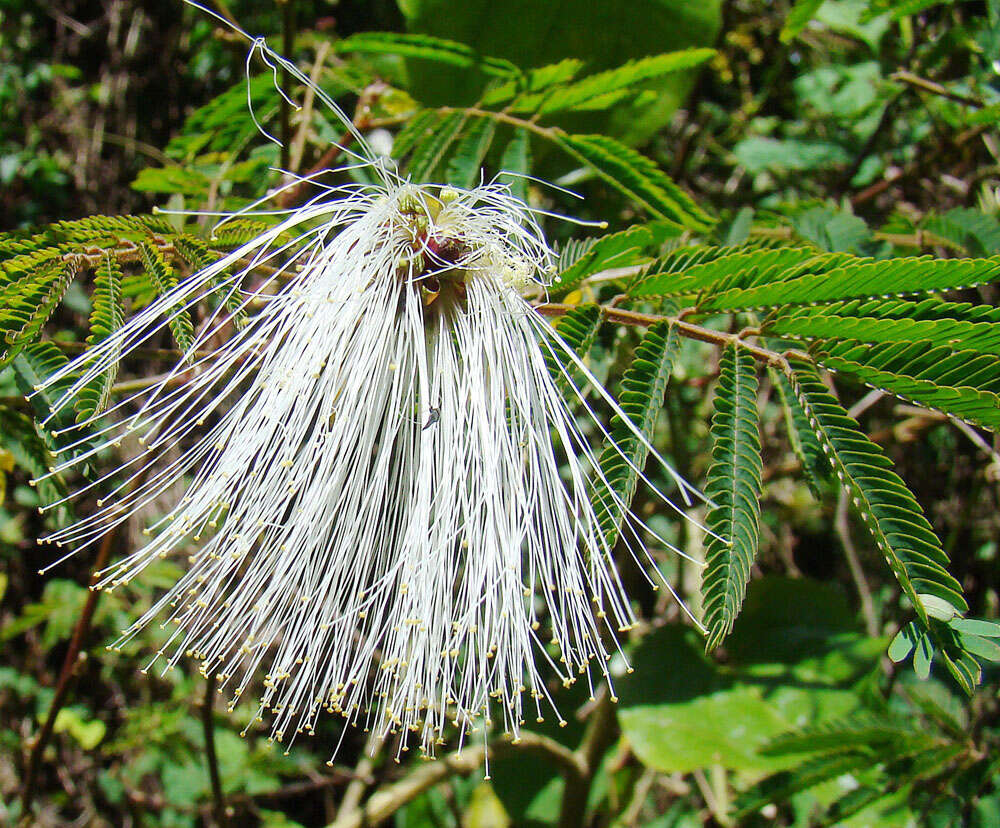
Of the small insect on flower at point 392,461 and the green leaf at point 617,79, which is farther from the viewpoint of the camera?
the green leaf at point 617,79

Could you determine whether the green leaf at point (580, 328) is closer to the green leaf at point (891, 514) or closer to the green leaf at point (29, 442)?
the green leaf at point (891, 514)

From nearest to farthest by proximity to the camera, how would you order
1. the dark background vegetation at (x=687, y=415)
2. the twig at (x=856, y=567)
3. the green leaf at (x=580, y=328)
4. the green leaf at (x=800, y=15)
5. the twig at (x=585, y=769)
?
the green leaf at (x=580, y=328)
the green leaf at (x=800, y=15)
the dark background vegetation at (x=687, y=415)
the twig at (x=585, y=769)
the twig at (x=856, y=567)

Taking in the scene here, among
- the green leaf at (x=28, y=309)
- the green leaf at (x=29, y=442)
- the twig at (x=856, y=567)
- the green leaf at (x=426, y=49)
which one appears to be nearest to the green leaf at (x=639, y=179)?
the green leaf at (x=426, y=49)

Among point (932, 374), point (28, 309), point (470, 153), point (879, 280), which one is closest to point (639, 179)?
point (470, 153)

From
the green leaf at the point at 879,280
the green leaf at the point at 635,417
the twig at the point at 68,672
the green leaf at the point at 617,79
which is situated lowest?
the twig at the point at 68,672

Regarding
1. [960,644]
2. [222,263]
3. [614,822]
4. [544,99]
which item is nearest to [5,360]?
[222,263]

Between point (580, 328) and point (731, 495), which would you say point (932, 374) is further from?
point (580, 328)
